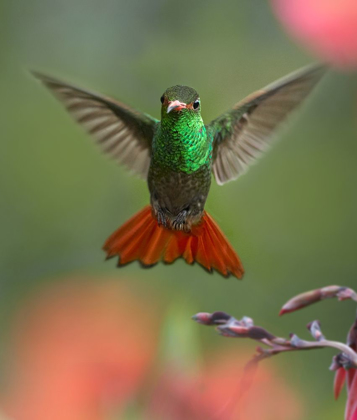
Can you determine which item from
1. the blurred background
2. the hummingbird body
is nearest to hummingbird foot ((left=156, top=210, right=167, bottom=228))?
the hummingbird body

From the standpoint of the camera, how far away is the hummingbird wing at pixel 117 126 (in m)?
1.17

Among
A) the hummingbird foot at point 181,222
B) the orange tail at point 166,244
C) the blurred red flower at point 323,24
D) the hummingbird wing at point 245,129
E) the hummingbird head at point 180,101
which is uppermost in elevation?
the blurred red flower at point 323,24

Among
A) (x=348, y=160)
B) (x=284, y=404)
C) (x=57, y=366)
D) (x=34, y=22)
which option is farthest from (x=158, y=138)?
(x=34, y=22)

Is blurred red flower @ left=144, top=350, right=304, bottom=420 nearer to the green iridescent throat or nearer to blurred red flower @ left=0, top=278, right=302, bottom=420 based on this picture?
blurred red flower @ left=0, top=278, right=302, bottom=420

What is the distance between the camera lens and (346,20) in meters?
1.75

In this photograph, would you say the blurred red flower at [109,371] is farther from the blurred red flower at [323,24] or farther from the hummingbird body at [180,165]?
the blurred red flower at [323,24]

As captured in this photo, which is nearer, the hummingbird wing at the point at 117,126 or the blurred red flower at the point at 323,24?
the hummingbird wing at the point at 117,126

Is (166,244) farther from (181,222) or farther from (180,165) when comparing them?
(180,165)

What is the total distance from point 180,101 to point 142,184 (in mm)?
782

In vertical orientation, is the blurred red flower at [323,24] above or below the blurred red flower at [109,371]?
above

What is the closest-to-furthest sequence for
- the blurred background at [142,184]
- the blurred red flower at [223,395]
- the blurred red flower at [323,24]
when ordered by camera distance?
the blurred red flower at [223,395]
the blurred red flower at [323,24]
the blurred background at [142,184]

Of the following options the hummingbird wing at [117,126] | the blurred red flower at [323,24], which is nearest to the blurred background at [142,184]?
the blurred red flower at [323,24]

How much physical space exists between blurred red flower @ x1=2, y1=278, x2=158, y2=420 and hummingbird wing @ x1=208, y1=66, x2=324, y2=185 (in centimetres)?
40

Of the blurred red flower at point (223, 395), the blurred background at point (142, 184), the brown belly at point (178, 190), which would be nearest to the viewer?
the blurred red flower at point (223, 395)
